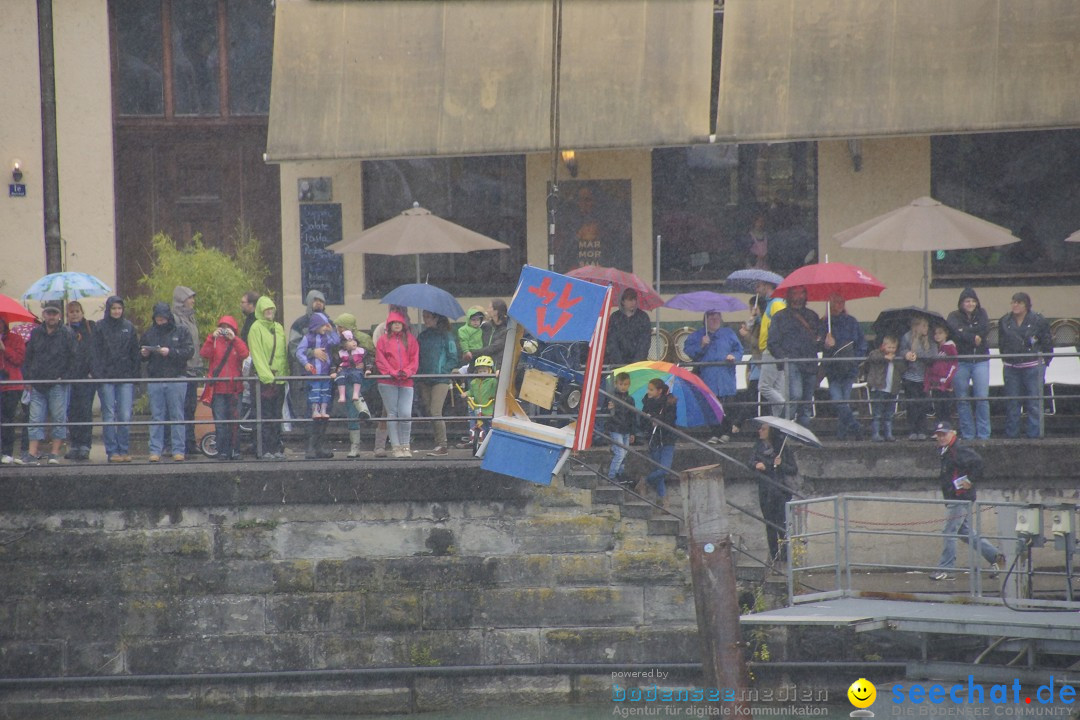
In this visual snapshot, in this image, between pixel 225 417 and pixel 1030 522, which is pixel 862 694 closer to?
pixel 1030 522

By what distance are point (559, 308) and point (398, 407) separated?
3.33 meters

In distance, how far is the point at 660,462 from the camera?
13.9 metres

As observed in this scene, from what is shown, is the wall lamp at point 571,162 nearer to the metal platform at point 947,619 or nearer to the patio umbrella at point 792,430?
the patio umbrella at point 792,430

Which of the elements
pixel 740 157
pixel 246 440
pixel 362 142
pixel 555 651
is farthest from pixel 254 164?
pixel 555 651

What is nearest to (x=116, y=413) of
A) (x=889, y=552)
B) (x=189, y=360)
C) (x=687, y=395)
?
(x=189, y=360)

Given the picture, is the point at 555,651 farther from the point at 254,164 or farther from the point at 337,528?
the point at 254,164

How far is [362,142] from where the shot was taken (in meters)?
16.9

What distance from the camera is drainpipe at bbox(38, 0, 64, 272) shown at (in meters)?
17.8

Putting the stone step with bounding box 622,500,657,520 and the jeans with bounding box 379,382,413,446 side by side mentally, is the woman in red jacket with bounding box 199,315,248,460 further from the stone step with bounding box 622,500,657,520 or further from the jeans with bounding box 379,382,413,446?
the stone step with bounding box 622,500,657,520

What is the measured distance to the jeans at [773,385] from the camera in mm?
14688

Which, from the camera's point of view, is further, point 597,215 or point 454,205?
point 454,205

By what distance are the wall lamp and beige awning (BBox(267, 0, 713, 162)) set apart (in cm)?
65

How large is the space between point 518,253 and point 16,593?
726 cm

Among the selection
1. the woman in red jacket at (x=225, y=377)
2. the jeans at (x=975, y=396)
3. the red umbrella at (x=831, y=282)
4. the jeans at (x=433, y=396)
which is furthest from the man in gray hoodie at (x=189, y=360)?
the jeans at (x=975, y=396)
